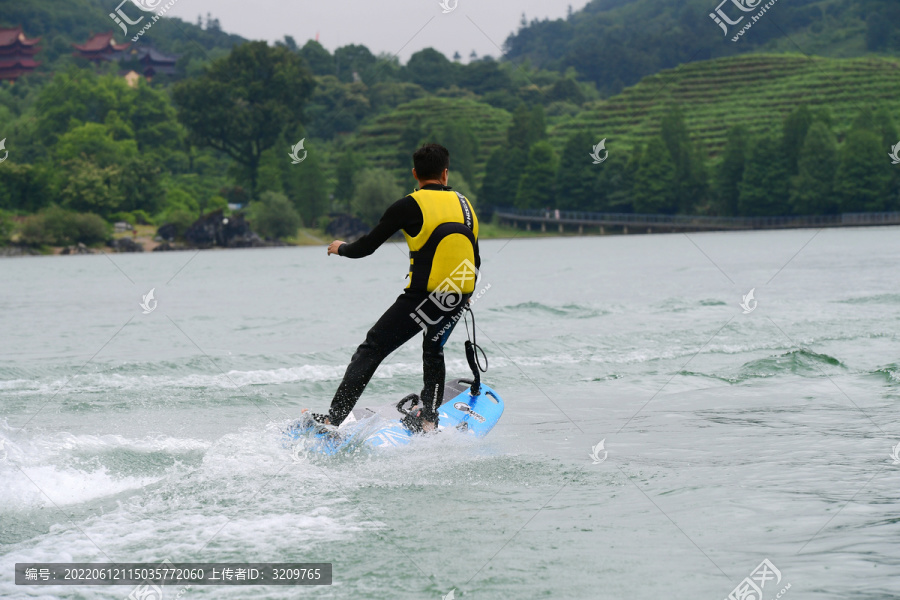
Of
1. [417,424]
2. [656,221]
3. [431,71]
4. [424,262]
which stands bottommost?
[656,221]

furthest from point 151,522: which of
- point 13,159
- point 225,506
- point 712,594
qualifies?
point 13,159

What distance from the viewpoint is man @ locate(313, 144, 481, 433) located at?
7.22 metres

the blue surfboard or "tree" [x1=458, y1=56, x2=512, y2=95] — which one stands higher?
"tree" [x1=458, y1=56, x2=512, y2=95]

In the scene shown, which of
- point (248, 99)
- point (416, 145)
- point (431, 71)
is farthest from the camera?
point (431, 71)

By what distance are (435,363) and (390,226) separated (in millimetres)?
1197

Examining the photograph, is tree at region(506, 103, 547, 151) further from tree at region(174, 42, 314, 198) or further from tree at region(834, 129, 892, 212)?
tree at region(834, 129, 892, 212)

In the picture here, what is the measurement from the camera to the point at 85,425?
30.9 ft

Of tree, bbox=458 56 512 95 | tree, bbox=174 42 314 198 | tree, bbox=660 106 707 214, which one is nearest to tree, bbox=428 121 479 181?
tree, bbox=174 42 314 198

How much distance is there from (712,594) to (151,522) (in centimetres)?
307

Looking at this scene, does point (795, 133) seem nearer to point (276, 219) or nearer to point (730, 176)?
point (730, 176)

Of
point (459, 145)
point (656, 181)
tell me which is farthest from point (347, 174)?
point (656, 181)

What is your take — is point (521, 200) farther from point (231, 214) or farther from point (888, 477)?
point (888, 477)

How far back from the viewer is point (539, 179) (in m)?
118

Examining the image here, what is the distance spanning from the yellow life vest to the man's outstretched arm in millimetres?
56
